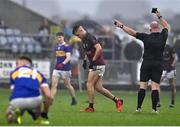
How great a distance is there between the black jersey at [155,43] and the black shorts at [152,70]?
12 centimetres

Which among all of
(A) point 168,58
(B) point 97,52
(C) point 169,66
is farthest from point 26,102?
(C) point 169,66

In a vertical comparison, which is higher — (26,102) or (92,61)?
(92,61)

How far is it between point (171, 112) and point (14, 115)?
559 centimetres

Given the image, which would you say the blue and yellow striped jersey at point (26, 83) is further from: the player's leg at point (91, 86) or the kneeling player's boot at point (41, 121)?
the player's leg at point (91, 86)

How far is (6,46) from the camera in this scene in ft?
107

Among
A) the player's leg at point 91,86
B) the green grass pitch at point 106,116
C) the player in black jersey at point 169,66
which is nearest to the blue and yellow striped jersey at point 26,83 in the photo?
the green grass pitch at point 106,116

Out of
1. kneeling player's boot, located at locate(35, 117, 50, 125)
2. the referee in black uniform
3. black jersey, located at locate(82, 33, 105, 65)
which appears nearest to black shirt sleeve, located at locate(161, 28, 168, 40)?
the referee in black uniform

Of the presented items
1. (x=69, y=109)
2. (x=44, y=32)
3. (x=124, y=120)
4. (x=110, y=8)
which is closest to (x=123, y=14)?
(x=110, y=8)

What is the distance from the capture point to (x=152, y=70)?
61.3ft

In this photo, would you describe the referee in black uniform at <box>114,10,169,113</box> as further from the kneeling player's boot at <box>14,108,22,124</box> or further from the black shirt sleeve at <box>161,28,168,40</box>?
the kneeling player's boot at <box>14,108,22,124</box>

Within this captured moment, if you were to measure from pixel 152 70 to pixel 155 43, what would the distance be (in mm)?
623

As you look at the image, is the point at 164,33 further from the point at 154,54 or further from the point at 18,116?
the point at 18,116

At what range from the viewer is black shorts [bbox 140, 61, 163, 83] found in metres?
18.7

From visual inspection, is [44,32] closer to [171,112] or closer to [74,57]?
[74,57]
